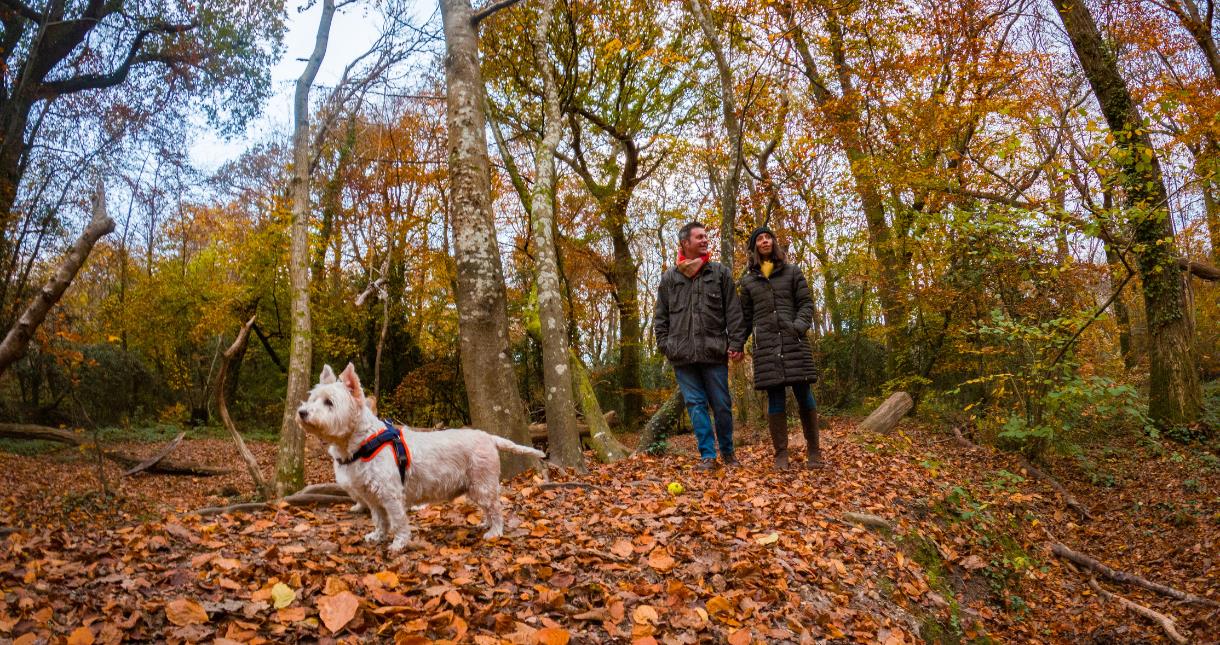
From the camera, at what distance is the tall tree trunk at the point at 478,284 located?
660 centimetres

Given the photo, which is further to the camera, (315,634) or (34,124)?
(34,124)

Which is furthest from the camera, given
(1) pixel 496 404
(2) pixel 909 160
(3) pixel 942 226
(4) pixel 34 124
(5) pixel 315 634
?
(2) pixel 909 160

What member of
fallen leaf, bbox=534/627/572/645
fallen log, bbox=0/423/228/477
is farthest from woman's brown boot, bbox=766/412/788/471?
fallen log, bbox=0/423/228/477

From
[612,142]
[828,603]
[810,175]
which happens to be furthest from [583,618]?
[612,142]

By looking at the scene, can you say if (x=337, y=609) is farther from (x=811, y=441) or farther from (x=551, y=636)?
(x=811, y=441)

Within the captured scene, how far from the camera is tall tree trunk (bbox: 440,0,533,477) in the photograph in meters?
6.60

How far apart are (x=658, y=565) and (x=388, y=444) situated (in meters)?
1.84

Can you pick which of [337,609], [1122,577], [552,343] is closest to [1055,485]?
[1122,577]

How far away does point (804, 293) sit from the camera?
680 centimetres

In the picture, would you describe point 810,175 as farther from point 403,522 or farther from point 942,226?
point 403,522

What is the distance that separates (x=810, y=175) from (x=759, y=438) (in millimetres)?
8325

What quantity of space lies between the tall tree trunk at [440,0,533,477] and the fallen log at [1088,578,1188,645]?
5.68 metres

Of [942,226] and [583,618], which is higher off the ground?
[942,226]

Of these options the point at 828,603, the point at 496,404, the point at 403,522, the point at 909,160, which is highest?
the point at 909,160
